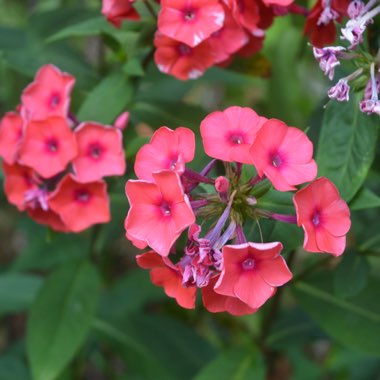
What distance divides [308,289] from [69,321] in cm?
55

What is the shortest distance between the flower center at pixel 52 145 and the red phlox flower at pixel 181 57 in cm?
25

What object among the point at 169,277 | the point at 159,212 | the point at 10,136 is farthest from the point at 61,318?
the point at 159,212

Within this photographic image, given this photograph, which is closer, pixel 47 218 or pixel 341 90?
pixel 341 90

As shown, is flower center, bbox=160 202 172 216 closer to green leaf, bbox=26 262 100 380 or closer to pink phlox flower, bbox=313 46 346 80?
pink phlox flower, bbox=313 46 346 80

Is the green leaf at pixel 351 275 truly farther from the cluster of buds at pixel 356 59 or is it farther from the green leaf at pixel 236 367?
the cluster of buds at pixel 356 59

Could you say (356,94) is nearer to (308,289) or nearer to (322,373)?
(308,289)

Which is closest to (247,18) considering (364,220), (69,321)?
(69,321)

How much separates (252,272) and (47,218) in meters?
0.56

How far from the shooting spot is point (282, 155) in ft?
3.84

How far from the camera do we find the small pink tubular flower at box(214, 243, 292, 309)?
107cm

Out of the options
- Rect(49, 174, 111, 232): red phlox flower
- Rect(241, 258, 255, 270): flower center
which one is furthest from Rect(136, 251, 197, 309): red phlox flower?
Rect(49, 174, 111, 232): red phlox flower

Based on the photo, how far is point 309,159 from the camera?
3.82ft

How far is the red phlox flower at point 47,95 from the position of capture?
58.9 inches

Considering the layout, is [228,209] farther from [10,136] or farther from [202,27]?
[10,136]
